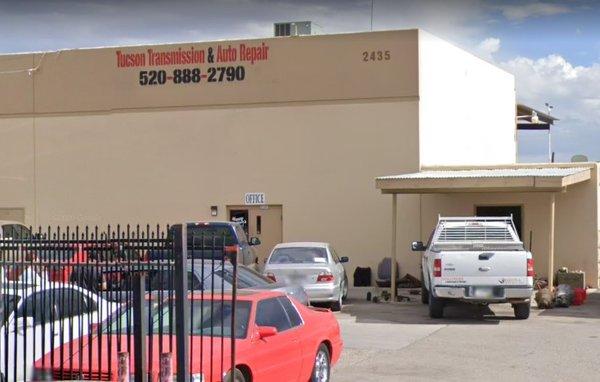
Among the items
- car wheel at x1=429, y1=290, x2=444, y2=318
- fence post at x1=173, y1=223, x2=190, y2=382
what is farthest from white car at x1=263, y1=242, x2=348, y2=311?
fence post at x1=173, y1=223, x2=190, y2=382

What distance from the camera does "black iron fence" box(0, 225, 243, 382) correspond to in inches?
293

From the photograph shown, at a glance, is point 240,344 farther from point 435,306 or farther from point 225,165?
point 225,165

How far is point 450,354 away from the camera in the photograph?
14883 millimetres

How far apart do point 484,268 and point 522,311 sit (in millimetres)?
1674

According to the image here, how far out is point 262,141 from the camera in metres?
28.5

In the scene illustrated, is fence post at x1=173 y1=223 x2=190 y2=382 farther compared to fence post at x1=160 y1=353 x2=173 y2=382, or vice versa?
fence post at x1=173 y1=223 x2=190 y2=382

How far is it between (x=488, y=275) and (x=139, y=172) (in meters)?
14.2

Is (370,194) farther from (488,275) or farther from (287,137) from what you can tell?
(488,275)

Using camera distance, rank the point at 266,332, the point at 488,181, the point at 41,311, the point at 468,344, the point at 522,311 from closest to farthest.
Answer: the point at 41,311 < the point at 266,332 < the point at 468,344 < the point at 522,311 < the point at 488,181

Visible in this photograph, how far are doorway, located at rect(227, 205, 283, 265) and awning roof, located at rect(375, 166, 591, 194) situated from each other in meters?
4.90

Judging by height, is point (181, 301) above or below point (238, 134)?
below

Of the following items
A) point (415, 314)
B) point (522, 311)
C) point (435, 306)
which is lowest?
point (415, 314)

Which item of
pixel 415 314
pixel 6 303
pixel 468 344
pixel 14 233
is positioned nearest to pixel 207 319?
pixel 6 303

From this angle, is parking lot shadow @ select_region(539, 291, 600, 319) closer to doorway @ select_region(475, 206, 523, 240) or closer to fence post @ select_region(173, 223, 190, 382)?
doorway @ select_region(475, 206, 523, 240)
